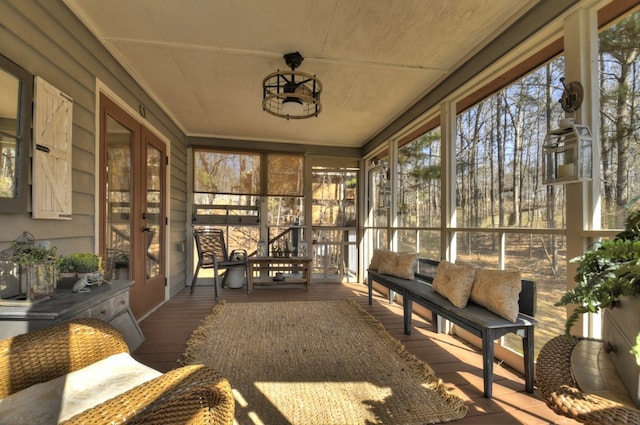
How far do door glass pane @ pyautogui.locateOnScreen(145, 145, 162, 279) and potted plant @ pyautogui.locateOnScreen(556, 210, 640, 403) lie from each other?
3753mm

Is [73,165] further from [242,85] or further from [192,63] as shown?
[242,85]

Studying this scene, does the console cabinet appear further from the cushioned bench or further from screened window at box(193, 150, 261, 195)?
screened window at box(193, 150, 261, 195)

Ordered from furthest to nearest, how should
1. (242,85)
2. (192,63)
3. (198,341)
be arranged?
(242,85) → (192,63) → (198,341)

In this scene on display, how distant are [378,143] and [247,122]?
2.06 meters

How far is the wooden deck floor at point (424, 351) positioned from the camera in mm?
1722

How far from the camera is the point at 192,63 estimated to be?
2.81 metres

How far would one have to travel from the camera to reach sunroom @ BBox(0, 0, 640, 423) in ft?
5.53

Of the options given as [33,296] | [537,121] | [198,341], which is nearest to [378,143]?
[537,121]

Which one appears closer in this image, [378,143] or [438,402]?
[438,402]

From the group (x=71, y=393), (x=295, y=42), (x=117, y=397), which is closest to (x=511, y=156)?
(x=295, y=42)

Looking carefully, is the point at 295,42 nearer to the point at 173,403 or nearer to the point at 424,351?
the point at 173,403

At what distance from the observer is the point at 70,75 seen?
2094mm

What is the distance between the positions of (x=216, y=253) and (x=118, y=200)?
2.22 metres

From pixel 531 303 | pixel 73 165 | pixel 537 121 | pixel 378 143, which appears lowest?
pixel 531 303
